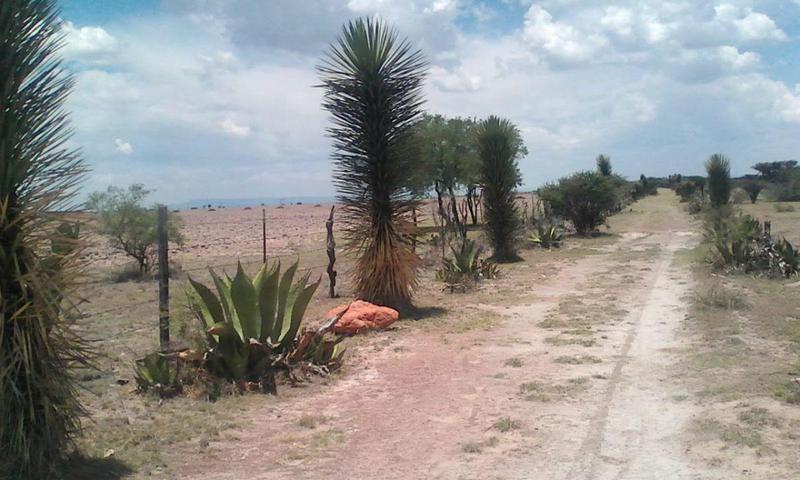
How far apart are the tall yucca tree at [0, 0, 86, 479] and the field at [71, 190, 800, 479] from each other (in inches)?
17.8

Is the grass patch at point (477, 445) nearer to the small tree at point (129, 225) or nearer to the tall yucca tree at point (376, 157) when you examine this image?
the tall yucca tree at point (376, 157)

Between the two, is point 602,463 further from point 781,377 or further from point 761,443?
point 781,377

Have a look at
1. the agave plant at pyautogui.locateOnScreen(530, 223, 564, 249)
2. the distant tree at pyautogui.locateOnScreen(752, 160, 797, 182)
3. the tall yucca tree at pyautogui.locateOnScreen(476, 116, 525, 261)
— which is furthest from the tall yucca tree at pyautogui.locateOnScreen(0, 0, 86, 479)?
the distant tree at pyautogui.locateOnScreen(752, 160, 797, 182)

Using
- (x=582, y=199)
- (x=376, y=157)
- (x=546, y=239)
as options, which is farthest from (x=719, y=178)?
(x=376, y=157)

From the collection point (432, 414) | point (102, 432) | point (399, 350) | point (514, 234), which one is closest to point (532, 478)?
point (432, 414)

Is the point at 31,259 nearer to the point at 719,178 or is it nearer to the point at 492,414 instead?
the point at 492,414

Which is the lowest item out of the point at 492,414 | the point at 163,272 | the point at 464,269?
the point at 492,414

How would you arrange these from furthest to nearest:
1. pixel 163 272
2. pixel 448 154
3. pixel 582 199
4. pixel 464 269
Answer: pixel 448 154, pixel 582 199, pixel 464 269, pixel 163 272

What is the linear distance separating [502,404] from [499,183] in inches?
672

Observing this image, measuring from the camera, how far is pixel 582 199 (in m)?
34.1

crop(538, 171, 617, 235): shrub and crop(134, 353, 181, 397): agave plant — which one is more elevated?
crop(538, 171, 617, 235): shrub

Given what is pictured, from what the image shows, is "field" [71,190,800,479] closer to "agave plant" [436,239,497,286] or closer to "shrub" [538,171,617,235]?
"agave plant" [436,239,497,286]

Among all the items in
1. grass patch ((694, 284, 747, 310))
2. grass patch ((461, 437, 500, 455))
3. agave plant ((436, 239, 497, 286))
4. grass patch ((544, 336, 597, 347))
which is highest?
agave plant ((436, 239, 497, 286))

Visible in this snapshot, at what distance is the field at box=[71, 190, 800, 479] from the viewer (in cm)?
580
